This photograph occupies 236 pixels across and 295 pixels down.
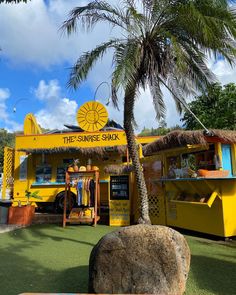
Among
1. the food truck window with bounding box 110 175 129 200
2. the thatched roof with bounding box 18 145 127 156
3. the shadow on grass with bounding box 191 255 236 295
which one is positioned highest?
the thatched roof with bounding box 18 145 127 156

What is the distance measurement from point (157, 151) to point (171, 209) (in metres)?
→ 2.03

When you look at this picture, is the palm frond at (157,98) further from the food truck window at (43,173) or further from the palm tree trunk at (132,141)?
the food truck window at (43,173)

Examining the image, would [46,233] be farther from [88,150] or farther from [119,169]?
[88,150]

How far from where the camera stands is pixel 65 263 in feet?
18.6

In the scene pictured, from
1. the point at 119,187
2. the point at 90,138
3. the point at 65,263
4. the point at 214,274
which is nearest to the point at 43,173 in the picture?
the point at 90,138

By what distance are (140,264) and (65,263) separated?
2.35m

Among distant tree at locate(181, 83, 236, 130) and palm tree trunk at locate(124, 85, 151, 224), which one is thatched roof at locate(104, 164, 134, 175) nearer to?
palm tree trunk at locate(124, 85, 151, 224)

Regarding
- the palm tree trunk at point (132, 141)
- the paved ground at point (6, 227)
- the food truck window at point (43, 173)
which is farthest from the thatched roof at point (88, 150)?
the palm tree trunk at point (132, 141)

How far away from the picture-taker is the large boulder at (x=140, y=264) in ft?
12.2

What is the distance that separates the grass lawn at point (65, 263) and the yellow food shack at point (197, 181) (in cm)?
60

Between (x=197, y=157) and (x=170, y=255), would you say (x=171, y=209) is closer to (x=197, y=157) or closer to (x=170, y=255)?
(x=197, y=157)

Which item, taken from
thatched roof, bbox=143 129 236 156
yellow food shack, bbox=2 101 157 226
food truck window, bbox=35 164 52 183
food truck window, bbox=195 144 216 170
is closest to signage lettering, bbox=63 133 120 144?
yellow food shack, bbox=2 101 157 226

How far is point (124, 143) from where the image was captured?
13.0 m

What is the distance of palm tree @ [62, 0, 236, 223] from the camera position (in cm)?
654
